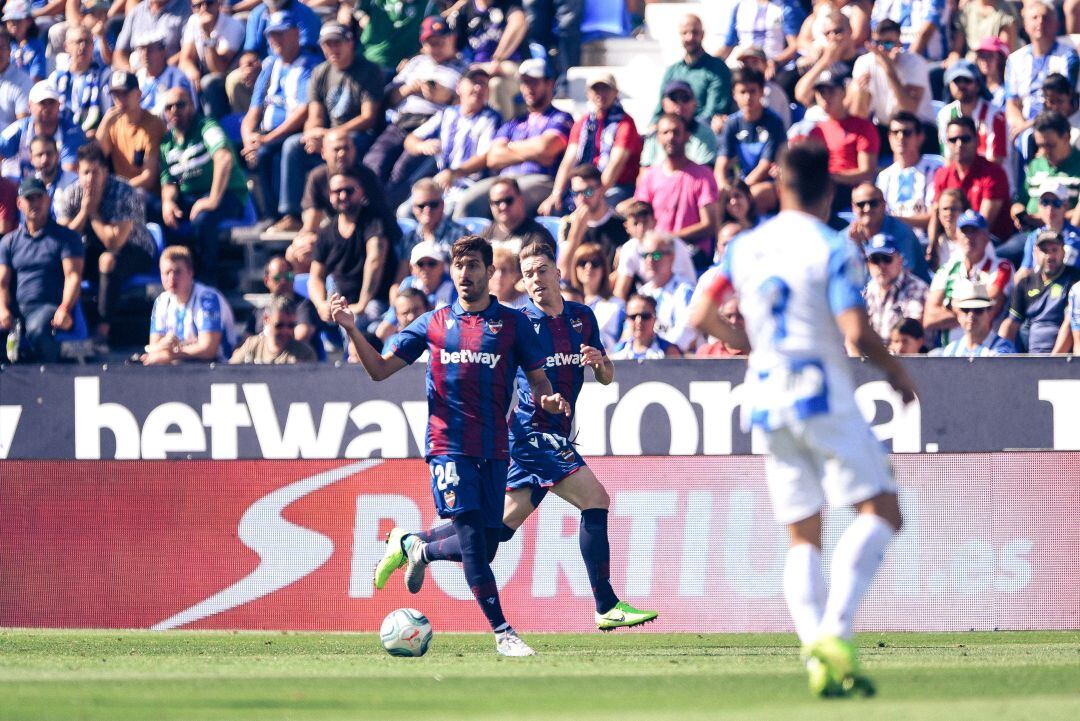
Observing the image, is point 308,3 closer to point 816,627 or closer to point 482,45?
point 482,45

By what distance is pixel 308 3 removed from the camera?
18.5m

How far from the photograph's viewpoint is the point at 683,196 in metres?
14.4

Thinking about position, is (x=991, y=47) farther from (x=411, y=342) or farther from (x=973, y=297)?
(x=411, y=342)

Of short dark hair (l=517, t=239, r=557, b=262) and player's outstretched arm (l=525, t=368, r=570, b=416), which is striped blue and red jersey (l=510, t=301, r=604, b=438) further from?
player's outstretched arm (l=525, t=368, r=570, b=416)

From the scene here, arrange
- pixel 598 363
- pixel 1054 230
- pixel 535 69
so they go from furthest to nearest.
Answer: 1. pixel 535 69
2. pixel 1054 230
3. pixel 598 363

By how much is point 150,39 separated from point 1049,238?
905 centimetres

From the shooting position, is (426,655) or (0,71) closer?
(426,655)

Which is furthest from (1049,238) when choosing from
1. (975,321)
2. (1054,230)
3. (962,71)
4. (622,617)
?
(622,617)

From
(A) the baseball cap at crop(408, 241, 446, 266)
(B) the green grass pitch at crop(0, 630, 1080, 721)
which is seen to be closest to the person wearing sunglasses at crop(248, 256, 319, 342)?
(A) the baseball cap at crop(408, 241, 446, 266)

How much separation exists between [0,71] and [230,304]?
15.1 feet

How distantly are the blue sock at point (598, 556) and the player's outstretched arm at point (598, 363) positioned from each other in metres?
0.76

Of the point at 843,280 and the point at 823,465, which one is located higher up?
the point at 843,280

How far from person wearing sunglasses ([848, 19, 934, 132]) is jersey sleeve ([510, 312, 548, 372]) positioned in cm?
636

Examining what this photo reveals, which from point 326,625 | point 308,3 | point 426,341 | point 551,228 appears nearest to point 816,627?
point 426,341
